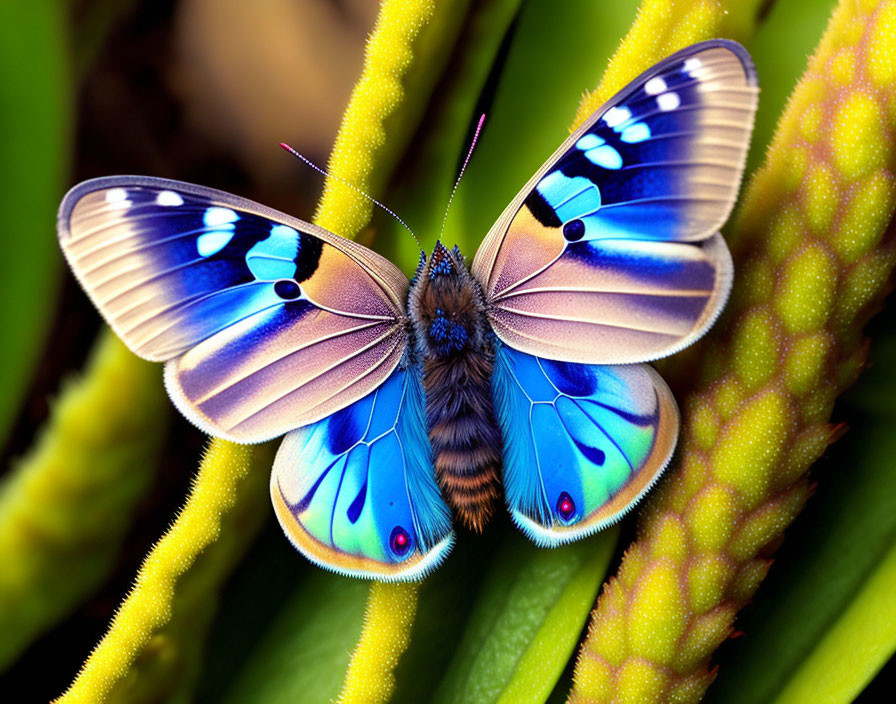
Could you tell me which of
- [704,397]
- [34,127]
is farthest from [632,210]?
[34,127]

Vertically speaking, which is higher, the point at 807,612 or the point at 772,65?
the point at 772,65

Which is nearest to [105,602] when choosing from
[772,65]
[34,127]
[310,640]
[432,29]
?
[310,640]

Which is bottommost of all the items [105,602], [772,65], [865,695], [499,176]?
[105,602]

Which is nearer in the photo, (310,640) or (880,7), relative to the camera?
(880,7)

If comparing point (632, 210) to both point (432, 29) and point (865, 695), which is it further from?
point (865, 695)

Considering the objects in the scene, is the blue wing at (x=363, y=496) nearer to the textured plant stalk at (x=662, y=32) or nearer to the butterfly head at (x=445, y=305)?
the butterfly head at (x=445, y=305)

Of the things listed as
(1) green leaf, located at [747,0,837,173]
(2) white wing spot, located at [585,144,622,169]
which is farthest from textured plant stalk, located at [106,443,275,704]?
(1) green leaf, located at [747,0,837,173]
